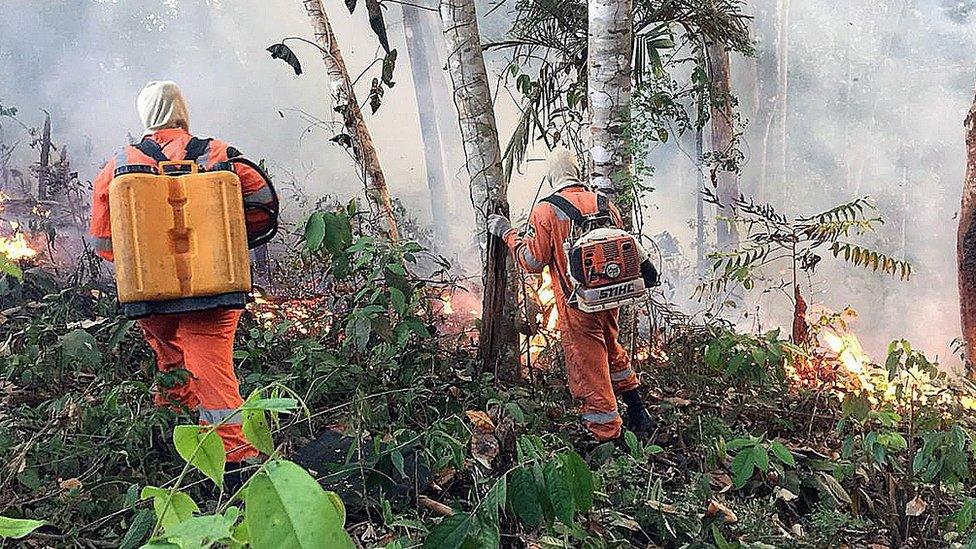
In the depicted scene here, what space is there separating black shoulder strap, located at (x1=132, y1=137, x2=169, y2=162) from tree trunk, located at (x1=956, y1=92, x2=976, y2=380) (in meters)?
5.68

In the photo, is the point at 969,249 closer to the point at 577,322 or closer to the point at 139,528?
the point at 577,322

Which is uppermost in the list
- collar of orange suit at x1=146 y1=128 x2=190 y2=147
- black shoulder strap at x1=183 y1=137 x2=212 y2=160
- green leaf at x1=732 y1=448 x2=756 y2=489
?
collar of orange suit at x1=146 y1=128 x2=190 y2=147

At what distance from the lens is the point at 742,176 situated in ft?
31.0

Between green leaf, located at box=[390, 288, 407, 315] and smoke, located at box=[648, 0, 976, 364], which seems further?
smoke, located at box=[648, 0, 976, 364]

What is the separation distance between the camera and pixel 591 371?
3.73m

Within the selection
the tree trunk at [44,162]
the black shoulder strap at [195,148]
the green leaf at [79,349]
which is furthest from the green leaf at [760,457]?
the tree trunk at [44,162]

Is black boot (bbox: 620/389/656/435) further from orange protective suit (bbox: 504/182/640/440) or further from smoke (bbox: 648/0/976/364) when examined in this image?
smoke (bbox: 648/0/976/364)

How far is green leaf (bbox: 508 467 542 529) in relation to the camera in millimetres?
1481

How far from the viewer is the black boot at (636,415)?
3906mm

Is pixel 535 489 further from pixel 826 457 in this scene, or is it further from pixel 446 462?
pixel 826 457

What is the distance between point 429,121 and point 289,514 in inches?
256

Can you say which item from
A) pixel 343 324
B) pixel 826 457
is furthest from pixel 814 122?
pixel 343 324

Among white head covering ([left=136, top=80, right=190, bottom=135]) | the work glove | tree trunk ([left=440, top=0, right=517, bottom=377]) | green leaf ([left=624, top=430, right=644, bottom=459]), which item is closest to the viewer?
green leaf ([left=624, top=430, right=644, bottom=459])

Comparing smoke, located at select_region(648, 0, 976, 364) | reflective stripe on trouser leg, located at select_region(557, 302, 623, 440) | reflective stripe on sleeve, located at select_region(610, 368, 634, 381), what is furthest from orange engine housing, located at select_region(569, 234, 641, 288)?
smoke, located at select_region(648, 0, 976, 364)
